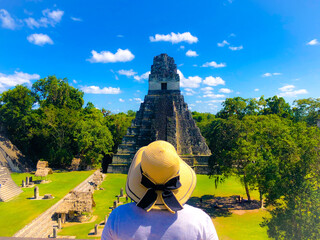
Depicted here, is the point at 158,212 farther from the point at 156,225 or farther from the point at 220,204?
the point at 220,204

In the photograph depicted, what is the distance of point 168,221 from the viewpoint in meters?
1.47

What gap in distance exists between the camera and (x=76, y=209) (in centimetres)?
1269

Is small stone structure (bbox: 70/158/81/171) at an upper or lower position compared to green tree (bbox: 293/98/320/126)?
lower

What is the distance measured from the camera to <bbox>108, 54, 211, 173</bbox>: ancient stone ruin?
23.5 metres

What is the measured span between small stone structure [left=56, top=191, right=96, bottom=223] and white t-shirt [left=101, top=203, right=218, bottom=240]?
12883 mm

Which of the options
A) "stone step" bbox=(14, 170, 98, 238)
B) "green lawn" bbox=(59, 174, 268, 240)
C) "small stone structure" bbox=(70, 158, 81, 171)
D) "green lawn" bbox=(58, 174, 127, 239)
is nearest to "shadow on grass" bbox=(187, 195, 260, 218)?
"green lawn" bbox=(59, 174, 268, 240)

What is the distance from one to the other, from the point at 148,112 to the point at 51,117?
1187 cm

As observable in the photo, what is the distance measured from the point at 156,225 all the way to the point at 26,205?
52.2 feet

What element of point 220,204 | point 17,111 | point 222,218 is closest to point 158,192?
point 222,218

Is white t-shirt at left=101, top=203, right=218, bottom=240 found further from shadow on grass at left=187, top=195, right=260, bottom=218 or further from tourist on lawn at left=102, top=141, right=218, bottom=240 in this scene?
shadow on grass at left=187, top=195, right=260, bottom=218

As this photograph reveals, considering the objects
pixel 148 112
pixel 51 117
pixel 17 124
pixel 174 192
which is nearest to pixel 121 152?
pixel 148 112

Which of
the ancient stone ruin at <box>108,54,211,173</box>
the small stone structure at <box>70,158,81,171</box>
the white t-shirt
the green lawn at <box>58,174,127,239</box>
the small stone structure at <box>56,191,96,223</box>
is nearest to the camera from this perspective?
the white t-shirt

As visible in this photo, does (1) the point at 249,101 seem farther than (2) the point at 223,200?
Yes

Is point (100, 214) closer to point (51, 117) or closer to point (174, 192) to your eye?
point (174, 192)
